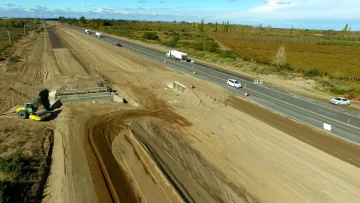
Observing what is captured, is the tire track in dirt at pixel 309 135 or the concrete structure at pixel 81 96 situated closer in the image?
the tire track in dirt at pixel 309 135

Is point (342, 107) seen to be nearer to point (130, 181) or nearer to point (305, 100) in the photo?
point (305, 100)

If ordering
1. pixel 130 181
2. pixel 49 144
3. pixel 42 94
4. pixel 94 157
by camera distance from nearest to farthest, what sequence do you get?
pixel 130 181 < pixel 94 157 < pixel 49 144 < pixel 42 94

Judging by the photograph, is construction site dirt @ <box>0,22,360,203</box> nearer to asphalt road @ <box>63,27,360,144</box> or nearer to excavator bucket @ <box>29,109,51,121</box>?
excavator bucket @ <box>29,109,51,121</box>

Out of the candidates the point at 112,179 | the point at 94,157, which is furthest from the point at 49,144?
the point at 112,179

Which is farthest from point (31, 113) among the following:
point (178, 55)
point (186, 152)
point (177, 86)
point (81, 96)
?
point (178, 55)

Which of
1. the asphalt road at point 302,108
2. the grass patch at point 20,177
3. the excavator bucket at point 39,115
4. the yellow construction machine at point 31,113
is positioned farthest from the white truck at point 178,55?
the grass patch at point 20,177

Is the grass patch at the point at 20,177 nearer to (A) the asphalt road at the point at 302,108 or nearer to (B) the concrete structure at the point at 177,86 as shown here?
(B) the concrete structure at the point at 177,86

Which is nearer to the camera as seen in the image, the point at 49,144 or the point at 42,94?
the point at 49,144

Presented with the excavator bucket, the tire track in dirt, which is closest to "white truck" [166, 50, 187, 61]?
the tire track in dirt
